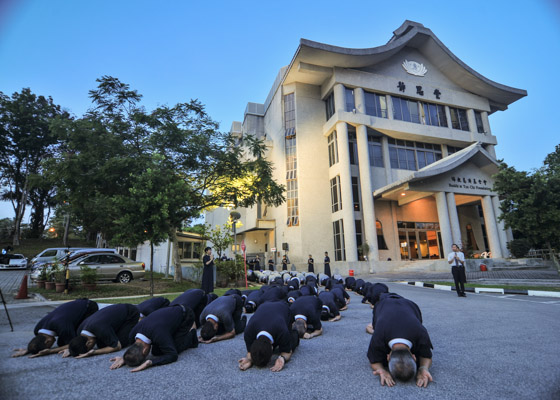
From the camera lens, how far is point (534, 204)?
1375 cm

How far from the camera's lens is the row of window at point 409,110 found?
89.0ft

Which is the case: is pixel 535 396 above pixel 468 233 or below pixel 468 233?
below

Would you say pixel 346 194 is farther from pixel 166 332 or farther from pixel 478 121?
pixel 166 332

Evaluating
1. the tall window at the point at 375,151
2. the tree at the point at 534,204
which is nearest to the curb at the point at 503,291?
the tree at the point at 534,204

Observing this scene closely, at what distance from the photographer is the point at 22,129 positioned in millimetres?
31641

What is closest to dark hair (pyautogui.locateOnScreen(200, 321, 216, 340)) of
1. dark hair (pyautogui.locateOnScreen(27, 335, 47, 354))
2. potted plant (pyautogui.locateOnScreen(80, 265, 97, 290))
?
dark hair (pyautogui.locateOnScreen(27, 335, 47, 354))

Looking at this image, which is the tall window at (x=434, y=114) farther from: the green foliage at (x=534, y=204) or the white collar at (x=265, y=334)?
the white collar at (x=265, y=334)

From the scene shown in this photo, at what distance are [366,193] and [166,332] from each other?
74.0ft

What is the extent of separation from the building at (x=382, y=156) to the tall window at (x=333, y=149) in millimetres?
187

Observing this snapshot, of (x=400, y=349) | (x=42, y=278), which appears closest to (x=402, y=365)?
(x=400, y=349)

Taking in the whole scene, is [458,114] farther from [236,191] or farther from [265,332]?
[265,332]

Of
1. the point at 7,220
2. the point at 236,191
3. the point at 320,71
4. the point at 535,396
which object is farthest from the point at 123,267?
the point at 7,220

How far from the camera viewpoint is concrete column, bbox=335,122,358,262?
922 inches

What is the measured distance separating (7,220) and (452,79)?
246 ft
